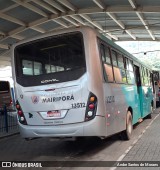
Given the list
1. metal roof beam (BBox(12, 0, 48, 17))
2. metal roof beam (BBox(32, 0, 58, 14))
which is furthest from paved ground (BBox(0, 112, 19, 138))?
metal roof beam (BBox(32, 0, 58, 14))

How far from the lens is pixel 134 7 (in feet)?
72.5

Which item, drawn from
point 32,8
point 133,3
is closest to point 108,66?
point 133,3

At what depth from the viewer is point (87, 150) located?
364 inches

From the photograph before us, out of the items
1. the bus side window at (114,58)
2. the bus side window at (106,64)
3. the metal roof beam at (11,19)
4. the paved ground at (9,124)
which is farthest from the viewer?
the metal roof beam at (11,19)

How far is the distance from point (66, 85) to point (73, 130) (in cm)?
108

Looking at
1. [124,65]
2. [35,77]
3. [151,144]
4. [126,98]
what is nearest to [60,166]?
[35,77]

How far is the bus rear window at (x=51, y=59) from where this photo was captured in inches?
319

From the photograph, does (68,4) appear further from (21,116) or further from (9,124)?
(21,116)

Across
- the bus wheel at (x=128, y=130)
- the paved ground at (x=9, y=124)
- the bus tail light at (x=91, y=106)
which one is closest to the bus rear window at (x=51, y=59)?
the bus tail light at (x=91, y=106)

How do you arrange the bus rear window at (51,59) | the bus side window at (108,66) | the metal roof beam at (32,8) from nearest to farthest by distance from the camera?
1. the bus rear window at (51,59)
2. the bus side window at (108,66)
3. the metal roof beam at (32,8)

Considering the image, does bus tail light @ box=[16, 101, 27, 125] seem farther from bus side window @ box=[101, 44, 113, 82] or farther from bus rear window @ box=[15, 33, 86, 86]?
bus side window @ box=[101, 44, 113, 82]

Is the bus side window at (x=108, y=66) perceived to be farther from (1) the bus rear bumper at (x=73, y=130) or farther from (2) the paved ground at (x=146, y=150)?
(2) the paved ground at (x=146, y=150)

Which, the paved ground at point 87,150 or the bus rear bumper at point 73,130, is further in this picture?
the paved ground at point 87,150

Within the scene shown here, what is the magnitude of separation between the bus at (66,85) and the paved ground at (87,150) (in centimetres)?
60
